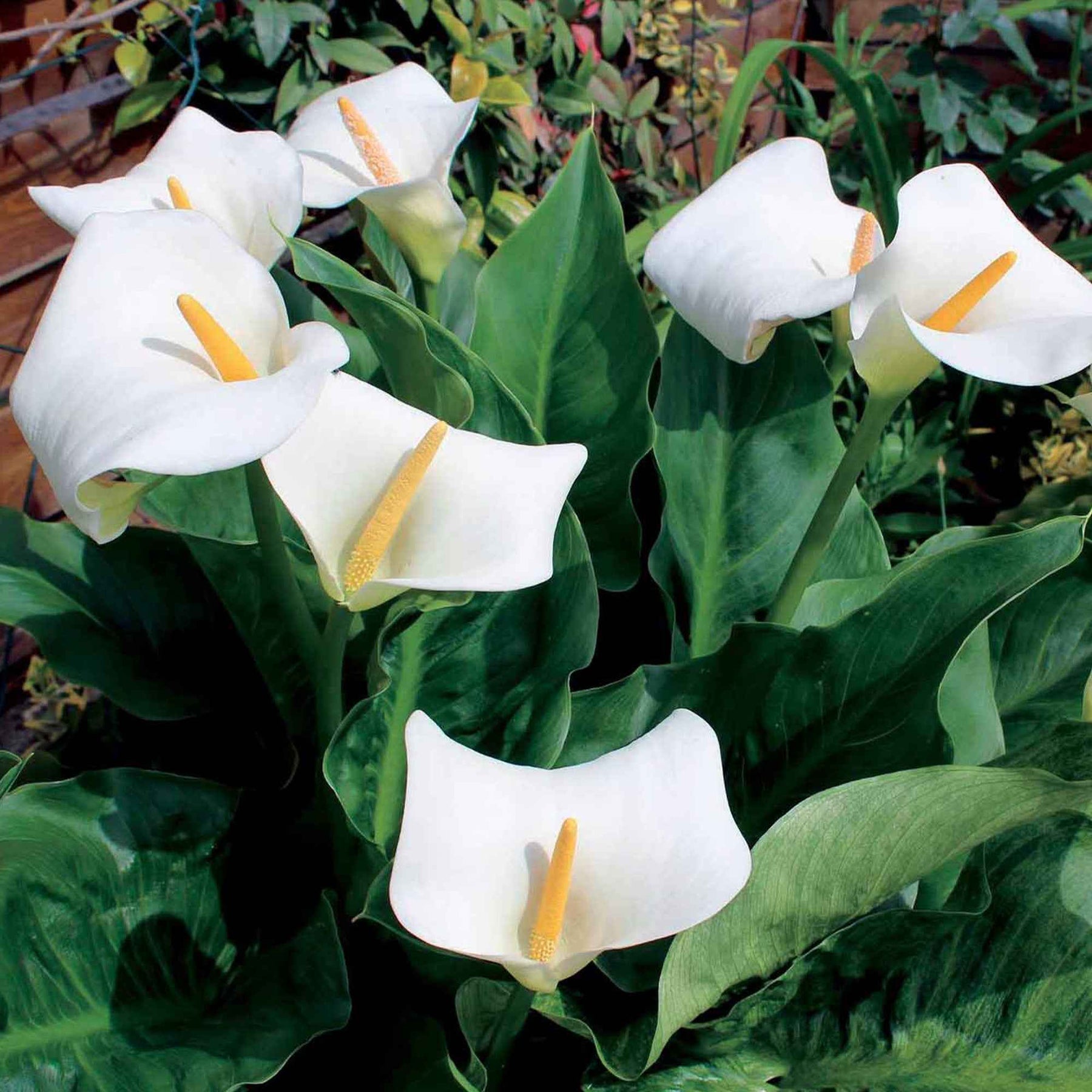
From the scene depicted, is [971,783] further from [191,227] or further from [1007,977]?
[191,227]

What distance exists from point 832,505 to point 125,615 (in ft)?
1.62

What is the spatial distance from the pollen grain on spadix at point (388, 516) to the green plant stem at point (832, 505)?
259 mm

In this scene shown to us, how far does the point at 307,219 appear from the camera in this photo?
1.55 m

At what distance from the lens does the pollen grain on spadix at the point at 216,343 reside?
50 centimetres

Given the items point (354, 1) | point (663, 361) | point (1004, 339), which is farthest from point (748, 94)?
point (1004, 339)

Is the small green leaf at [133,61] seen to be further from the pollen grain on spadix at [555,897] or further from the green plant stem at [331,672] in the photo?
the pollen grain on spadix at [555,897]

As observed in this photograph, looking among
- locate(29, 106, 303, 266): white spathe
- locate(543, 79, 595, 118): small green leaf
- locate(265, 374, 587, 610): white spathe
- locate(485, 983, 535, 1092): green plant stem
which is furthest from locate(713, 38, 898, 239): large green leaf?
locate(485, 983, 535, 1092): green plant stem

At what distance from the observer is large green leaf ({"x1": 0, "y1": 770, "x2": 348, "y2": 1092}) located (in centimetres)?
56

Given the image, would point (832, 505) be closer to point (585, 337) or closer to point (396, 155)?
point (585, 337)

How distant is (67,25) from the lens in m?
1.14

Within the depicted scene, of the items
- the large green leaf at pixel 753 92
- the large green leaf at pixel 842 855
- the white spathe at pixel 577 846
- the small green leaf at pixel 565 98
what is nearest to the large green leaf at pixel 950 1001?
the large green leaf at pixel 842 855

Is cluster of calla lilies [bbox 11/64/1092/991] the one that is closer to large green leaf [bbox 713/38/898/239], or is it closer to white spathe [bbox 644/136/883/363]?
white spathe [bbox 644/136/883/363]

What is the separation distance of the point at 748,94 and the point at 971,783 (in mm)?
1010

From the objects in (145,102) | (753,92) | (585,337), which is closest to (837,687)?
(585,337)
